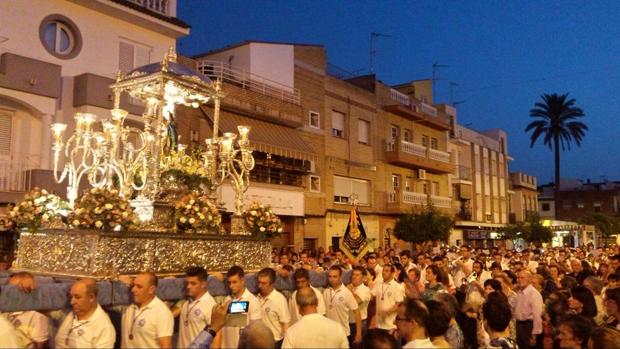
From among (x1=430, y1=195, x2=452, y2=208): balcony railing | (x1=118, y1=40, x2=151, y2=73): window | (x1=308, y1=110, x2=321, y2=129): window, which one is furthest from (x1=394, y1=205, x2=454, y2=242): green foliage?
(x1=118, y1=40, x2=151, y2=73): window

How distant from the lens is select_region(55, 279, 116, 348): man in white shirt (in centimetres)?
476

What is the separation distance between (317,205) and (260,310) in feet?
63.5

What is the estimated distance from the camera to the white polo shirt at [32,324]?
5.50 meters

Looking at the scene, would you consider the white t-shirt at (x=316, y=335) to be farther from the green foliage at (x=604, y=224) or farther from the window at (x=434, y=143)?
the green foliage at (x=604, y=224)

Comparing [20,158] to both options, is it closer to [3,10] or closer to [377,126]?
[3,10]

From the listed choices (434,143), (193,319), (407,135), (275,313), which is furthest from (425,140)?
(193,319)

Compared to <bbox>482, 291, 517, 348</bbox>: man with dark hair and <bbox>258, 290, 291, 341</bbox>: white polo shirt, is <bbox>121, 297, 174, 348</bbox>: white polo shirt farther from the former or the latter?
<bbox>482, 291, 517, 348</bbox>: man with dark hair

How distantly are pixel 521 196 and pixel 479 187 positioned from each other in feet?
39.4

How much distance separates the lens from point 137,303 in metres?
5.29

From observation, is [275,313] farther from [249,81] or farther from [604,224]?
[604,224]

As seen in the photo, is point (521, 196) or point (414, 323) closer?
point (414, 323)

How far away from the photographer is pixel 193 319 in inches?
232

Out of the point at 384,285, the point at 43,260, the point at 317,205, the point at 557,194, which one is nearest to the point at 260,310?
the point at 384,285

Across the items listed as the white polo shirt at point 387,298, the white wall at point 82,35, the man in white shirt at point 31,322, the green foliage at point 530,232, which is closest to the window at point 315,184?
the white wall at point 82,35
